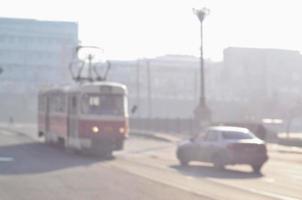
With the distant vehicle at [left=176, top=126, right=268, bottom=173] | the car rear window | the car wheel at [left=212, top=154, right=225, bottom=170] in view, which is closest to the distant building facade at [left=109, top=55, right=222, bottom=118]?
the distant vehicle at [left=176, top=126, right=268, bottom=173]

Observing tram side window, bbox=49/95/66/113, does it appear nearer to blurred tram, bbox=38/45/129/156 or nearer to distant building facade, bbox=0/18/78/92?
blurred tram, bbox=38/45/129/156

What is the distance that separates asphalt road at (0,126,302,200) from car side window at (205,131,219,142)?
107 centimetres

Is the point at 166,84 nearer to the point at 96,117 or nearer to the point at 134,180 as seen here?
the point at 96,117

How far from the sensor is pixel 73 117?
3419 cm

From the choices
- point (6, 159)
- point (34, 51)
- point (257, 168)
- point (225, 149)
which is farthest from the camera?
point (34, 51)

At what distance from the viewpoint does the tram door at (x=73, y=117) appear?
33.7 meters

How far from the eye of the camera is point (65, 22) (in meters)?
128

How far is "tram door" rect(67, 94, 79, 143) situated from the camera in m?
33.7

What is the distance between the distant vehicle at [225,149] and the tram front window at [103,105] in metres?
4.83

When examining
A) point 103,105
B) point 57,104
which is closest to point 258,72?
point 57,104

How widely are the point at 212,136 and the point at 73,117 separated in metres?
8.18

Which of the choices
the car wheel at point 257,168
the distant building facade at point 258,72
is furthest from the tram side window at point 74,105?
the distant building facade at point 258,72

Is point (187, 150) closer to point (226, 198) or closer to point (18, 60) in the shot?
point (226, 198)

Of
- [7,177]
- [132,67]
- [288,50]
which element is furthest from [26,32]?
[7,177]
